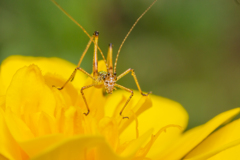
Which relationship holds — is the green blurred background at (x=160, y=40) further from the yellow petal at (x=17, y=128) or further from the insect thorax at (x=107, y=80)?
the yellow petal at (x=17, y=128)

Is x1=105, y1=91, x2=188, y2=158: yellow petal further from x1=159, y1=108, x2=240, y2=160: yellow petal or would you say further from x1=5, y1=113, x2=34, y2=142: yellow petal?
x1=5, y1=113, x2=34, y2=142: yellow petal

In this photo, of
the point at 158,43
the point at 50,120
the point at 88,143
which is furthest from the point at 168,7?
the point at 88,143

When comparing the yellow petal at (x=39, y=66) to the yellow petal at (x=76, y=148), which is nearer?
the yellow petal at (x=76, y=148)

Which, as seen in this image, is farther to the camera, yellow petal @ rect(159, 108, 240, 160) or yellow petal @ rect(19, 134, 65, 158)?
yellow petal @ rect(159, 108, 240, 160)

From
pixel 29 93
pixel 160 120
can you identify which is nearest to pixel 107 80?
pixel 160 120

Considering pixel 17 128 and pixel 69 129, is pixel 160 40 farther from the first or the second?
pixel 17 128

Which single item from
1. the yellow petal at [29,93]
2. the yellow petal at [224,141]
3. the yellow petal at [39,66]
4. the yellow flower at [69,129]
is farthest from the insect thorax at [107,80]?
the yellow petal at [224,141]

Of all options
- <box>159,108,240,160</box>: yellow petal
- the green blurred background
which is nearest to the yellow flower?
<box>159,108,240,160</box>: yellow petal

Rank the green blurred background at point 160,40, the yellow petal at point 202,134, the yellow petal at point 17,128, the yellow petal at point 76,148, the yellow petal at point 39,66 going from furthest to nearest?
the green blurred background at point 160,40
the yellow petal at point 39,66
the yellow petal at point 202,134
the yellow petal at point 17,128
the yellow petal at point 76,148

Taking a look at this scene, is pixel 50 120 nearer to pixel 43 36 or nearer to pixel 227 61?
pixel 43 36

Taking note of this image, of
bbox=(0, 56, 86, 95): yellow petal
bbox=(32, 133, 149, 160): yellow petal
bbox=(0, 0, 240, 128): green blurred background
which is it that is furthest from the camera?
bbox=(0, 0, 240, 128): green blurred background
